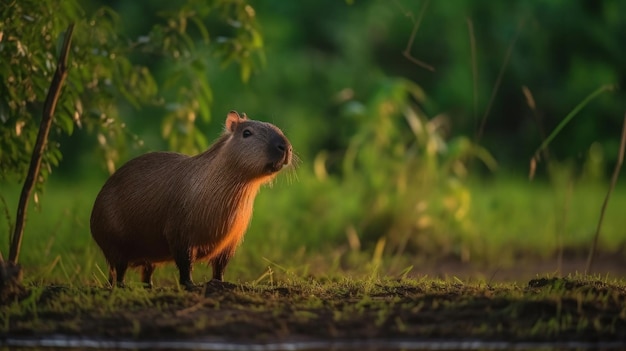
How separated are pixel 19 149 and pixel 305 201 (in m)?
3.71

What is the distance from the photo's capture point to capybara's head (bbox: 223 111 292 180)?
4922mm

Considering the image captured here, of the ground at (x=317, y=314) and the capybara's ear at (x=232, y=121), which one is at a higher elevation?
the capybara's ear at (x=232, y=121)

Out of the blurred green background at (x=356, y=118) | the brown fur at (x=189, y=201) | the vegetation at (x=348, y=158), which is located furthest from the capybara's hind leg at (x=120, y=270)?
the blurred green background at (x=356, y=118)

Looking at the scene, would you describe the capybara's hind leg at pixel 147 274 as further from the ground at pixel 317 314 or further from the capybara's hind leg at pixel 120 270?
the ground at pixel 317 314

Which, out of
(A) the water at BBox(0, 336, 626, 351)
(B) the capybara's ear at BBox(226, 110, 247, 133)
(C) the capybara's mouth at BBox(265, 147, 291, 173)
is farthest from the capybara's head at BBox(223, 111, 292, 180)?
(A) the water at BBox(0, 336, 626, 351)

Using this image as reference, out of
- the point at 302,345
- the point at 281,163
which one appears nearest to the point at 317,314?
the point at 302,345

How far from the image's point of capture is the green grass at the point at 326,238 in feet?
21.4

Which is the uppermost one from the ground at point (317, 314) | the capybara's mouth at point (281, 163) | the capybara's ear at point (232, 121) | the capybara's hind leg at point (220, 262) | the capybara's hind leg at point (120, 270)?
the capybara's ear at point (232, 121)

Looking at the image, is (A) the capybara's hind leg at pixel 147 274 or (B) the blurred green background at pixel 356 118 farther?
(B) the blurred green background at pixel 356 118

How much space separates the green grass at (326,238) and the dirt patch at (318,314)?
4.67ft

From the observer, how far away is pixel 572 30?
13.0 metres

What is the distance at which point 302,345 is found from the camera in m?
3.81

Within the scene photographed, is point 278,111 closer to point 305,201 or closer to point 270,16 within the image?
point 270,16

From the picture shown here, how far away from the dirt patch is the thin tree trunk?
49 cm
